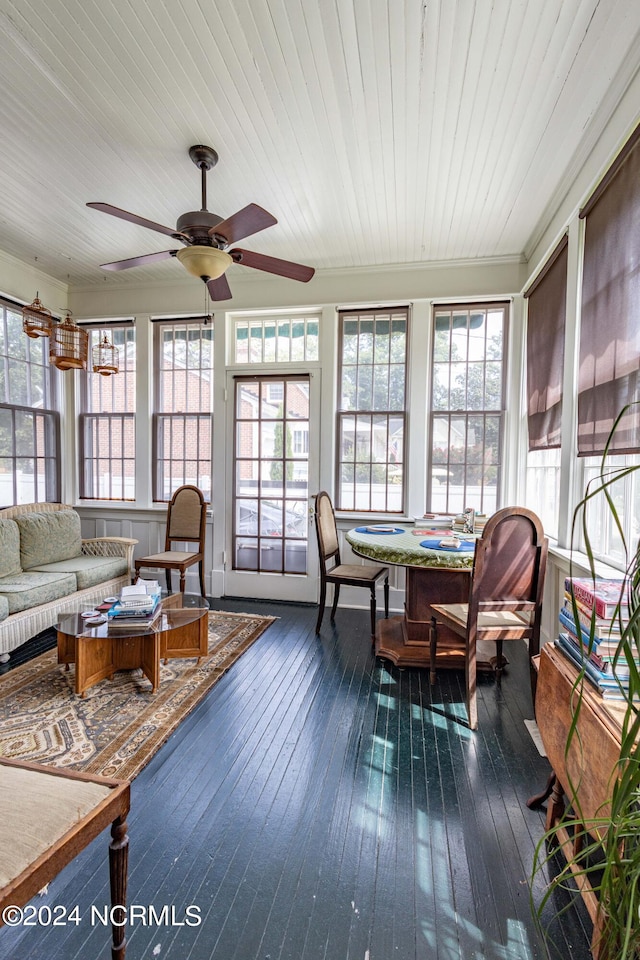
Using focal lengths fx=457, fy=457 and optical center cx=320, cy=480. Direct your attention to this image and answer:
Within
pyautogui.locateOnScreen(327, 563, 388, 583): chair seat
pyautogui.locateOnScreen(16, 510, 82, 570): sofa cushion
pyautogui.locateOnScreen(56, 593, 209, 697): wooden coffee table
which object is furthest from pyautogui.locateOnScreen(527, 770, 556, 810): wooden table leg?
pyautogui.locateOnScreen(16, 510, 82, 570): sofa cushion

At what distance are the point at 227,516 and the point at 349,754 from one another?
2887mm

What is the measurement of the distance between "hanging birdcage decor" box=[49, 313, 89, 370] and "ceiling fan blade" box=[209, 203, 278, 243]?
1.79 m

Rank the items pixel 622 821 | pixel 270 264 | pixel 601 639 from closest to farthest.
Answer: pixel 622 821, pixel 601 639, pixel 270 264

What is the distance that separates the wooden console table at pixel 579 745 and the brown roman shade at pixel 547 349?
6.13 feet

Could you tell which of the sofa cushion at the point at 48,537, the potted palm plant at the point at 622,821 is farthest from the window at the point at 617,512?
the sofa cushion at the point at 48,537

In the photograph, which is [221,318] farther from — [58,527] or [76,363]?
[58,527]

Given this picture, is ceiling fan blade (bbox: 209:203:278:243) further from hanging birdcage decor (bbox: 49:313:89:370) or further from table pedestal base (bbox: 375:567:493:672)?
table pedestal base (bbox: 375:567:493:672)

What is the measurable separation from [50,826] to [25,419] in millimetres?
4276

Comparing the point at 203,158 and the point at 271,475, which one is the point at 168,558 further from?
the point at 203,158

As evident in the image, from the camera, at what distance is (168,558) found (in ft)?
13.8

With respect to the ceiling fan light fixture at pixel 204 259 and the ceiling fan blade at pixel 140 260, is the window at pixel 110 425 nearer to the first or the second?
the ceiling fan blade at pixel 140 260

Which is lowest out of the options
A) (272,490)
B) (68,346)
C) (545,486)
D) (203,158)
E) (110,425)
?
(272,490)

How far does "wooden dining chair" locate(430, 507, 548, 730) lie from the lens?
2.38m

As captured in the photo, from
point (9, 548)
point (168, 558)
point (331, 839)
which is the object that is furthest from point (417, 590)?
point (9, 548)
